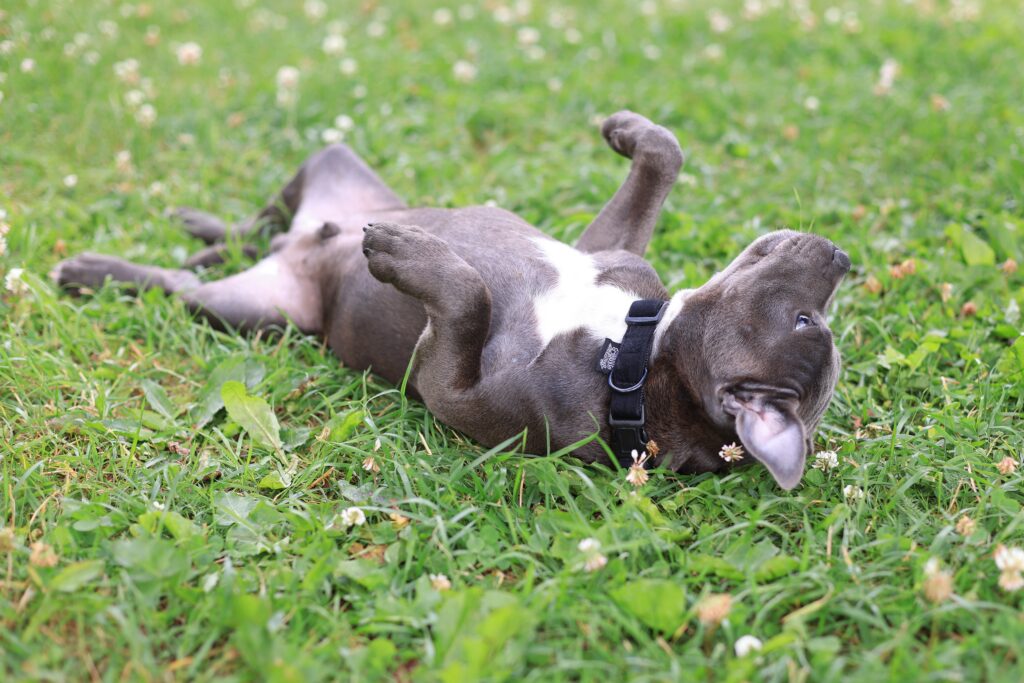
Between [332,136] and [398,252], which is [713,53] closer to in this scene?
[332,136]

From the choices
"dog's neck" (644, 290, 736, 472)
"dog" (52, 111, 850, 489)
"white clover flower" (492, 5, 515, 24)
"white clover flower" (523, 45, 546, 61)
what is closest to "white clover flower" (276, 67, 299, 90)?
"white clover flower" (523, 45, 546, 61)

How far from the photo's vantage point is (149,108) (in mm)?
5586

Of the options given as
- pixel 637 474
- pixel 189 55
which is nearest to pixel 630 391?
pixel 637 474

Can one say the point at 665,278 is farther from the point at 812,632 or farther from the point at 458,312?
the point at 812,632

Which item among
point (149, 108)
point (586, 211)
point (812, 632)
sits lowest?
point (812, 632)

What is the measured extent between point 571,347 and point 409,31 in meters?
4.78

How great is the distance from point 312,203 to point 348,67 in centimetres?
204

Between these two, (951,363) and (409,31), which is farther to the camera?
(409,31)

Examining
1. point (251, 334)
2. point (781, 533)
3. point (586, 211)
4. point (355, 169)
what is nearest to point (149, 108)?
point (355, 169)

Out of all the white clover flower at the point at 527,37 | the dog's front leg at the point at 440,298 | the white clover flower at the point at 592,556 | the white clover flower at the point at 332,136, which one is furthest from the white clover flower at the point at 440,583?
the white clover flower at the point at 527,37

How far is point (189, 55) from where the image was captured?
20.5 ft

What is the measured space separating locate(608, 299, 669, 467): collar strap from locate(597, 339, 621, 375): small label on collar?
23 millimetres

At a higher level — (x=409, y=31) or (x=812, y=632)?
(x=409, y=31)

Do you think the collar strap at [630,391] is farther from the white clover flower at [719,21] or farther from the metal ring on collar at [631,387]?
the white clover flower at [719,21]
